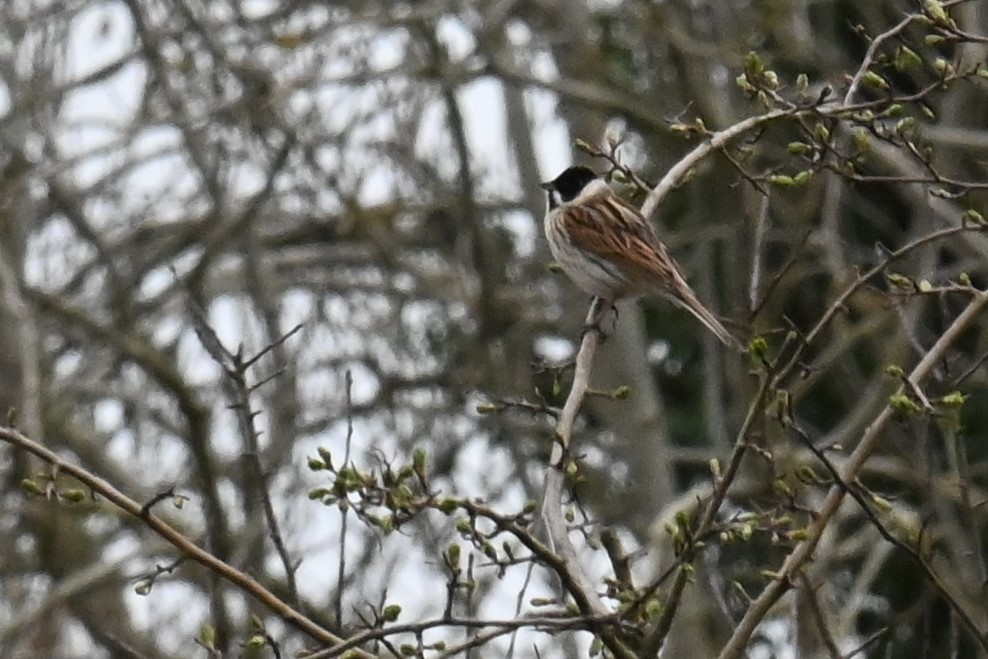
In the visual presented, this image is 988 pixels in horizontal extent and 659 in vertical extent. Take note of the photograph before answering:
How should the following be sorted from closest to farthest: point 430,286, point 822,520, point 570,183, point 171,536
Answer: point 171,536 < point 822,520 < point 570,183 < point 430,286

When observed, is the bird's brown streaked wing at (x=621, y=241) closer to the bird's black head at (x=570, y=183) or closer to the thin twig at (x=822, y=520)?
the bird's black head at (x=570, y=183)

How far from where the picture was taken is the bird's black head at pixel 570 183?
768 centimetres

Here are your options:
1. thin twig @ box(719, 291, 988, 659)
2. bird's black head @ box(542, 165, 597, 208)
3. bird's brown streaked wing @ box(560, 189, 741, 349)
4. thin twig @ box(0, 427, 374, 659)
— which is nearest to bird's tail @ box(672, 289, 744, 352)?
bird's brown streaked wing @ box(560, 189, 741, 349)

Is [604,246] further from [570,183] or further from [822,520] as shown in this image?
[822,520]

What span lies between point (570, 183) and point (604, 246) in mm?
536

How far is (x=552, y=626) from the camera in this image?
12.4ft

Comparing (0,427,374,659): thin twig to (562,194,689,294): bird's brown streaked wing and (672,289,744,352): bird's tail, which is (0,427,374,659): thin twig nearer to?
(672,289,744,352): bird's tail

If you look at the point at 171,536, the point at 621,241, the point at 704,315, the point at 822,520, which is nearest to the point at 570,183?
the point at 621,241

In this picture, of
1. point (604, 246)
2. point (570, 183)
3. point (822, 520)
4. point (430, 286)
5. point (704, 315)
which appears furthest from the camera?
point (430, 286)

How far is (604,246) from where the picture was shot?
7246mm

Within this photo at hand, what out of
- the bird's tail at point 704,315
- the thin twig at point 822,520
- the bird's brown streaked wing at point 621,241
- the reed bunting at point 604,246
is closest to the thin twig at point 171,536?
the thin twig at point 822,520

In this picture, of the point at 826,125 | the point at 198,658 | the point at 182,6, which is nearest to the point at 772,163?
the point at 182,6

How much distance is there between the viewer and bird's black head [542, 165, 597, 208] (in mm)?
7684

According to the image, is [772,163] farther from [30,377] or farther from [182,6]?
[30,377]
